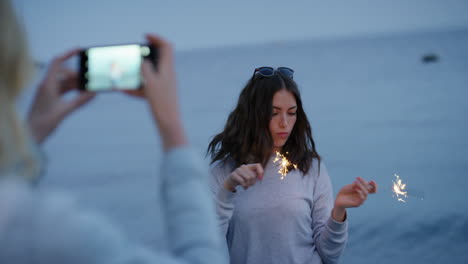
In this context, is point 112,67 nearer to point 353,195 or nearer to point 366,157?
point 353,195

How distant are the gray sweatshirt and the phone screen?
1.17m

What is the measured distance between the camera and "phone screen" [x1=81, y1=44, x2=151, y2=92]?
4.06 ft

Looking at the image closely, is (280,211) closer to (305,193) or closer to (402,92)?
(305,193)

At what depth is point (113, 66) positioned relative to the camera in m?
1.29

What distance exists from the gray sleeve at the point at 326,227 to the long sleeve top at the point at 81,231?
1.44 metres

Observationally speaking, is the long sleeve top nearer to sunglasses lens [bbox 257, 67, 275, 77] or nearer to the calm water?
the calm water

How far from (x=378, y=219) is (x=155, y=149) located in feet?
23.3

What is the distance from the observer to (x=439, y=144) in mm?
10211

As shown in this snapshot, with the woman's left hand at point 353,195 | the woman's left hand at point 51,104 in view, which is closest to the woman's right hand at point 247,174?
the woman's left hand at point 353,195

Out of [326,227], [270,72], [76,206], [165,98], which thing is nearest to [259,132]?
[270,72]

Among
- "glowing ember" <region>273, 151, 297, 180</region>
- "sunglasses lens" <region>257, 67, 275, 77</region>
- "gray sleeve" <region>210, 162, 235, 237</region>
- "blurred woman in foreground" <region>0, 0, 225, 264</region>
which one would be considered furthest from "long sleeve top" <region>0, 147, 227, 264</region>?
"sunglasses lens" <region>257, 67, 275, 77</region>

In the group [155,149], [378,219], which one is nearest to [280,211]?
[378,219]

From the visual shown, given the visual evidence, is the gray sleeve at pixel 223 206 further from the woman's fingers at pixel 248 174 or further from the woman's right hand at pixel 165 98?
the woman's right hand at pixel 165 98

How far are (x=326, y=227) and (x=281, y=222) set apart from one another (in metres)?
0.23
